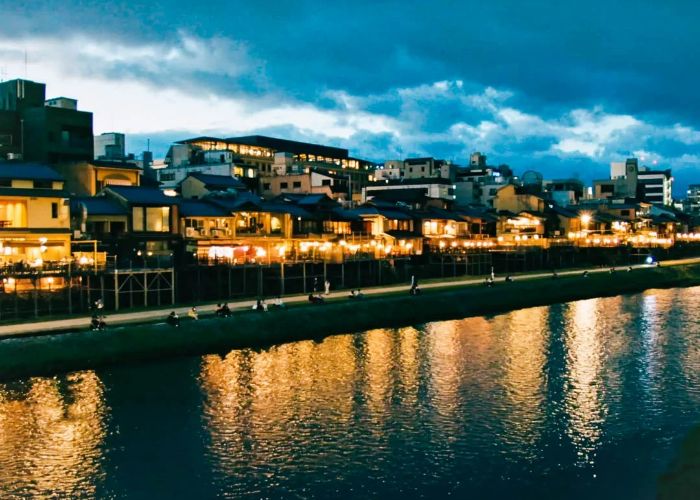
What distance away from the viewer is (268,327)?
45.1 meters

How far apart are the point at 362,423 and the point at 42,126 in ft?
189

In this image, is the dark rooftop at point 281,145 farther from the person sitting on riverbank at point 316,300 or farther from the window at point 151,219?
the person sitting on riverbank at point 316,300

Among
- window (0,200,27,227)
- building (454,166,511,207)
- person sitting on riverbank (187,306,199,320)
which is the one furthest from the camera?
building (454,166,511,207)

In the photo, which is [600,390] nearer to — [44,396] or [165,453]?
[165,453]

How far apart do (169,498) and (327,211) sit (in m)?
55.8

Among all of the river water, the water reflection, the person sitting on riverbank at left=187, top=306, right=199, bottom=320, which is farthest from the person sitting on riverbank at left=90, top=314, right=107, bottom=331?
the person sitting on riverbank at left=187, top=306, right=199, bottom=320

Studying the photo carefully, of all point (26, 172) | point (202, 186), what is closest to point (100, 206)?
point (26, 172)

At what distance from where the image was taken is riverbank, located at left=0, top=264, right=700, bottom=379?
36031mm

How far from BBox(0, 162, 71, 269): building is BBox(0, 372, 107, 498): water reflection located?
1732cm

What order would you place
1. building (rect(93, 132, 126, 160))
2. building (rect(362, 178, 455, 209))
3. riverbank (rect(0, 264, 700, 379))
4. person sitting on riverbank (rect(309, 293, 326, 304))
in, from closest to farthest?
riverbank (rect(0, 264, 700, 379)), person sitting on riverbank (rect(309, 293, 326, 304)), building (rect(93, 132, 126, 160)), building (rect(362, 178, 455, 209))

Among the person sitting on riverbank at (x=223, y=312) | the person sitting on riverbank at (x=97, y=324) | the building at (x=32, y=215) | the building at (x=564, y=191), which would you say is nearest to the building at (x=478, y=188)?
the building at (x=564, y=191)

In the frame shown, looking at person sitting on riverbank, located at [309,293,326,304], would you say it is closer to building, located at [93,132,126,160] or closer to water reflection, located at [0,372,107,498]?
water reflection, located at [0,372,107,498]

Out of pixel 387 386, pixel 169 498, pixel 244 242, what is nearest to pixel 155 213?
pixel 244 242

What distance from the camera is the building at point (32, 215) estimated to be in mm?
48500
